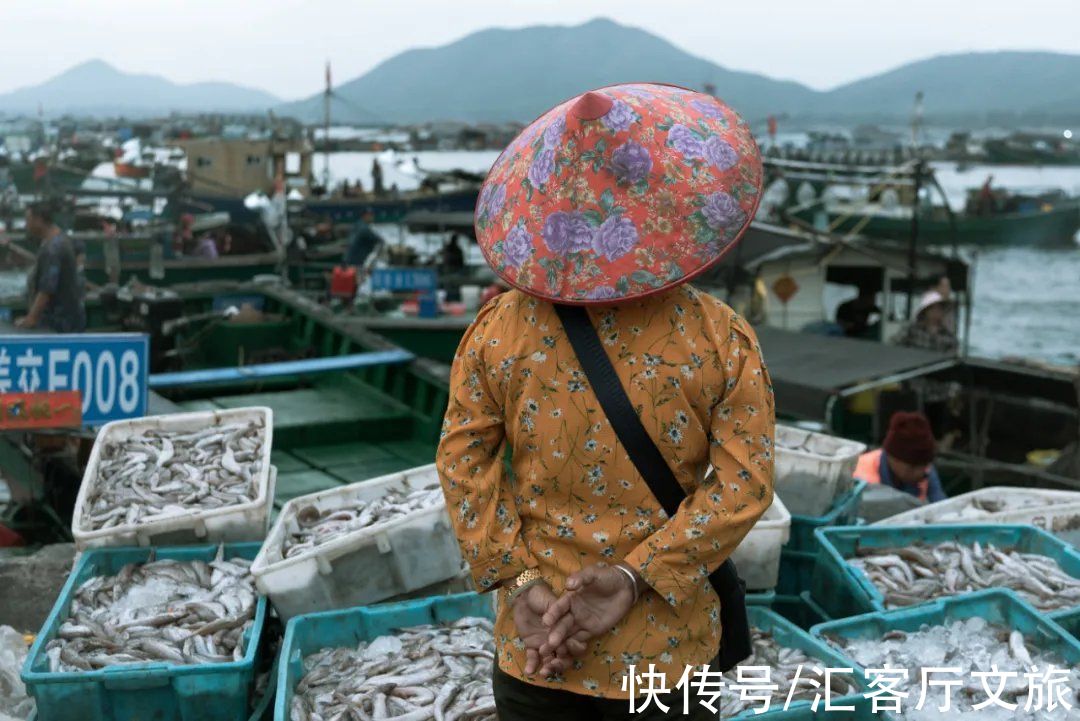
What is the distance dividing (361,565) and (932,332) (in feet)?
31.5

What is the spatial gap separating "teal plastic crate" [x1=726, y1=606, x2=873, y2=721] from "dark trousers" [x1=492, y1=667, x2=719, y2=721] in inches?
40.6

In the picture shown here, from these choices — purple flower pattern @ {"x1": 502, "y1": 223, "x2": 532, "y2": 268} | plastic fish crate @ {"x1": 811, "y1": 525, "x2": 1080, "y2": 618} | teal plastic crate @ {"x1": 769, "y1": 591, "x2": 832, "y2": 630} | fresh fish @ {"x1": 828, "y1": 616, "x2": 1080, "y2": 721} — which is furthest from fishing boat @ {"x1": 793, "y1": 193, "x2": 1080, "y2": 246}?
purple flower pattern @ {"x1": 502, "y1": 223, "x2": 532, "y2": 268}

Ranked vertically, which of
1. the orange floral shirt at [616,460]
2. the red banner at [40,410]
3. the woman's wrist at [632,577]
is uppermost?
the orange floral shirt at [616,460]

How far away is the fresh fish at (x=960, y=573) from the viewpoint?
414 centimetres

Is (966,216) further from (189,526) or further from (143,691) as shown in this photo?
(143,691)

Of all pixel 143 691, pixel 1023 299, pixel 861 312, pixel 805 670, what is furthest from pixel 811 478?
pixel 1023 299

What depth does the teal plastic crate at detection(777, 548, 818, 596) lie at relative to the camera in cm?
477

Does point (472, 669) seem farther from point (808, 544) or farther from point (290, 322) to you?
point (290, 322)

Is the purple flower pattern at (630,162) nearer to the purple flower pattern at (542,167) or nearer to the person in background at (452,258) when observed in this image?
the purple flower pattern at (542,167)

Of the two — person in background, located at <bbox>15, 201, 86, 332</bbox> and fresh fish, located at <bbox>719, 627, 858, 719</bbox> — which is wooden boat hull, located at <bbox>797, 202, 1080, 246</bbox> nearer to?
person in background, located at <bbox>15, 201, 86, 332</bbox>

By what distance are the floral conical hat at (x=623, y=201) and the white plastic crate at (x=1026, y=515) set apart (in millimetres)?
3122

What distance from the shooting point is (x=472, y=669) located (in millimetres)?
3609

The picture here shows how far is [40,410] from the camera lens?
5.52 m

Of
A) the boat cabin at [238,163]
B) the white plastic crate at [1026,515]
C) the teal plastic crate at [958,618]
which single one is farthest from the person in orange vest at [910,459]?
the boat cabin at [238,163]
